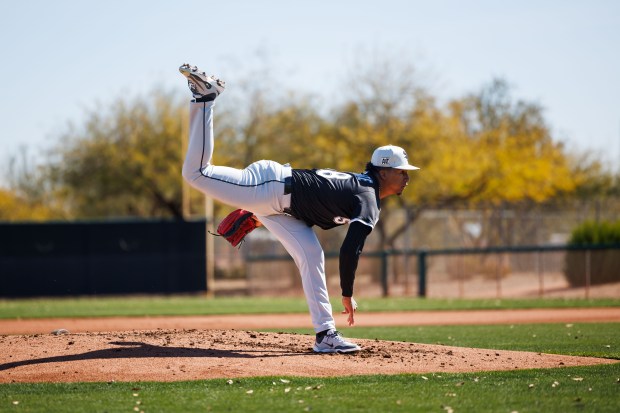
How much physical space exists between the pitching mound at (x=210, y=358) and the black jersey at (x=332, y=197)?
127cm

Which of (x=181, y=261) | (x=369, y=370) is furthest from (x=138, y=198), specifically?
(x=369, y=370)

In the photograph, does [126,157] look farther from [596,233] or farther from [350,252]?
[350,252]

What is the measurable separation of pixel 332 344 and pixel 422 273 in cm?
1487

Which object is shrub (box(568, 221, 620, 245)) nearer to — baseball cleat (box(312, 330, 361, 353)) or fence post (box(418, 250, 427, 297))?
fence post (box(418, 250, 427, 297))

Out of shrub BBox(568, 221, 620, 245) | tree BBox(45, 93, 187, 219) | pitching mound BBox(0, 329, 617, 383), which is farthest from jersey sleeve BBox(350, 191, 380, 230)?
tree BBox(45, 93, 187, 219)

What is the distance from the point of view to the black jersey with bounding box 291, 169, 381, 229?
7.50 metres

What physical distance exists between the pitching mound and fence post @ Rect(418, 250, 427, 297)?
43.6 feet

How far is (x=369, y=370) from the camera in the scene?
715 centimetres

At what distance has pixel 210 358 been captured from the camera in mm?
7453

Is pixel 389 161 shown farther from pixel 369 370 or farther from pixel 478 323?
pixel 478 323

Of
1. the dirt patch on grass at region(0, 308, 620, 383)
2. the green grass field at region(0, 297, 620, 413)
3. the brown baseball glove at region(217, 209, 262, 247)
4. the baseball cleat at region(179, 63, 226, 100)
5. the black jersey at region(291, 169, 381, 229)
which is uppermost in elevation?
the baseball cleat at region(179, 63, 226, 100)

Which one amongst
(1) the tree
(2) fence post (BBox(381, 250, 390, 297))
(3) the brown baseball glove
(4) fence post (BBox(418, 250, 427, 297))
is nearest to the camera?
(3) the brown baseball glove

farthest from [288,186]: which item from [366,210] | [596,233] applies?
Result: [596,233]

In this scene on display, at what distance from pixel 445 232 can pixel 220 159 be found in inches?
403
